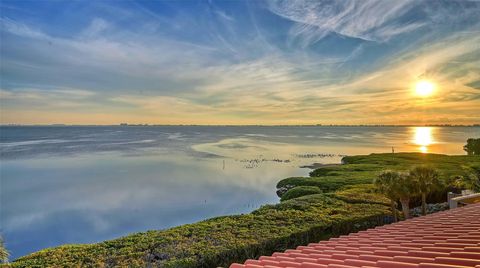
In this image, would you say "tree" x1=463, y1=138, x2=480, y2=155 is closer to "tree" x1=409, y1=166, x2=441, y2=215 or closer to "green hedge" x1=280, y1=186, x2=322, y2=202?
"green hedge" x1=280, y1=186, x2=322, y2=202

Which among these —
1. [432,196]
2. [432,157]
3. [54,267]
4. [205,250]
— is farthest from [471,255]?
[432,157]

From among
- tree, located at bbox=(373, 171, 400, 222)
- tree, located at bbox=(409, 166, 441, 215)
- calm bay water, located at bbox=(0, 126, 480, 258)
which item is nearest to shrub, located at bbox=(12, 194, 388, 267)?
tree, located at bbox=(373, 171, 400, 222)

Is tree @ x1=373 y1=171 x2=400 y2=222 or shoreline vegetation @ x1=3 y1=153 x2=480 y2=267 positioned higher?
tree @ x1=373 y1=171 x2=400 y2=222

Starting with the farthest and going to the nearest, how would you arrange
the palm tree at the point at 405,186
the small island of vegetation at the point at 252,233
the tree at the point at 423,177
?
the tree at the point at 423,177
the palm tree at the point at 405,186
the small island of vegetation at the point at 252,233

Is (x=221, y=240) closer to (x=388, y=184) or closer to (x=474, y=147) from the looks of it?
(x=388, y=184)

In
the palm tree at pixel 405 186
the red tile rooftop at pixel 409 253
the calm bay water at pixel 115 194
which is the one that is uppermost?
the red tile rooftop at pixel 409 253

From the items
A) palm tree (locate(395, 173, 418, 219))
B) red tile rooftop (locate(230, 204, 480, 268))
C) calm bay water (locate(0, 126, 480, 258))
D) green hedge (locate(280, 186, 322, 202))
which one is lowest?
calm bay water (locate(0, 126, 480, 258))

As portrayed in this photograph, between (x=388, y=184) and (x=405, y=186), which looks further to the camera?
(x=388, y=184)

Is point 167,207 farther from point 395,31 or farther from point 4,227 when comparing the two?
point 395,31

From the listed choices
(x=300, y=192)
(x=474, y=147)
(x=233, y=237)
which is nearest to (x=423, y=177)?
(x=300, y=192)

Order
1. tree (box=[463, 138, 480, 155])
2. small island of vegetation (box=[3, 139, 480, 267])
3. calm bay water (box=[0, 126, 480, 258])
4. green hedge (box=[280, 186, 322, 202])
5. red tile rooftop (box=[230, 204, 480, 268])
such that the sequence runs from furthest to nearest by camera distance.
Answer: tree (box=[463, 138, 480, 155]), green hedge (box=[280, 186, 322, 202]), calm bay water (box=[0, 126, 480, 258]), small island of vegetation (box=[3, 139, 480, 267]), red tile rooftop (box=[230, 204, 480, 268])

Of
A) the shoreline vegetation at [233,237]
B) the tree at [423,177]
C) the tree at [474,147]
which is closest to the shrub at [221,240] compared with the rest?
the shoreline vegetation at [233,237]

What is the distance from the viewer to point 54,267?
12.9 m

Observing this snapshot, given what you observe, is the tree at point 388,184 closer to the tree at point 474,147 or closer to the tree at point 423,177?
the tree at point 423,177
